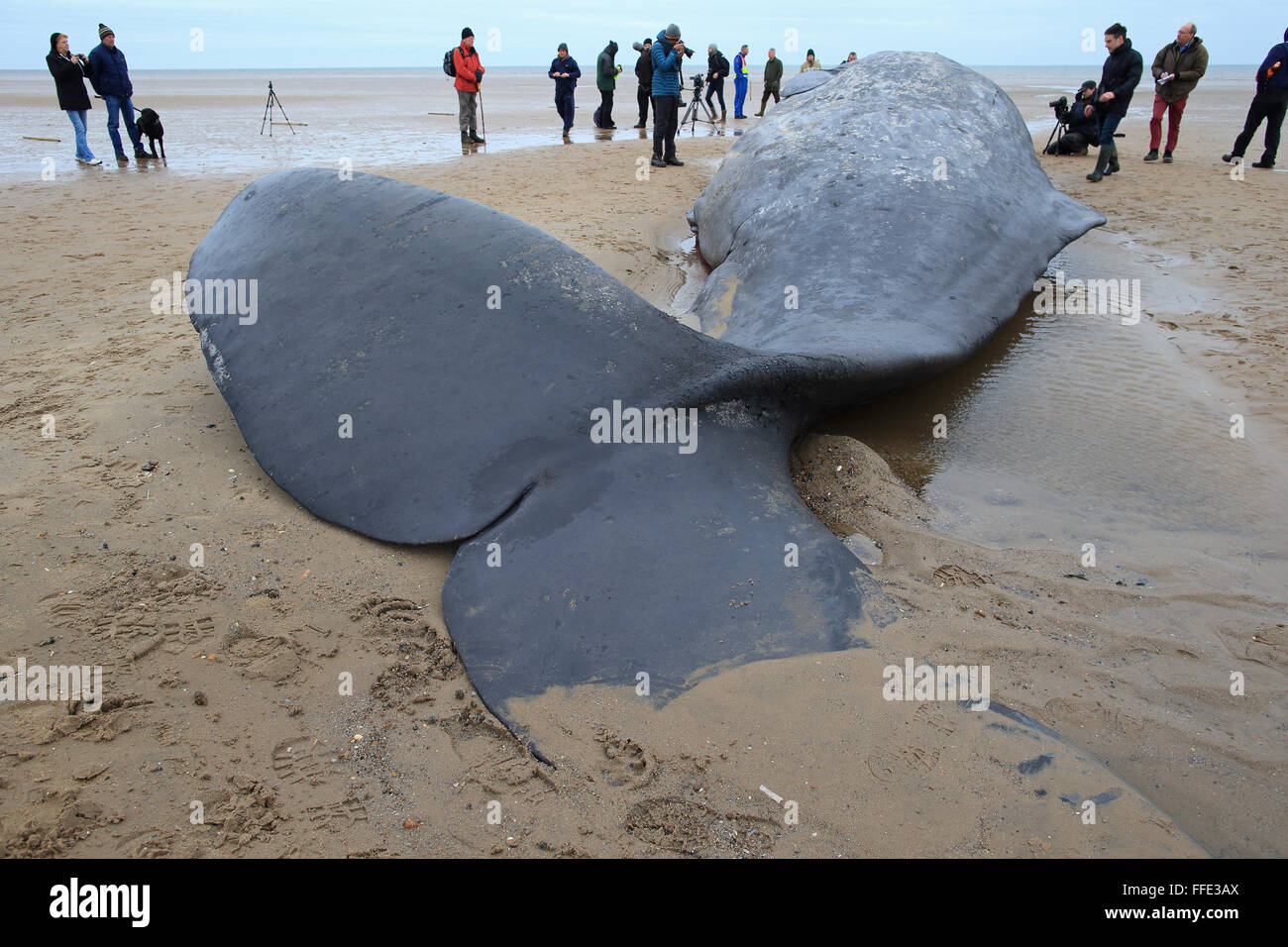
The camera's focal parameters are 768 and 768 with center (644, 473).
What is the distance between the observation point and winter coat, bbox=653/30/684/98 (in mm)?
12281

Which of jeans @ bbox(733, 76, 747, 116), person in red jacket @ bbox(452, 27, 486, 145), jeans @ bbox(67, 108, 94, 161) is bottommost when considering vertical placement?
jeans @ bbox(67, 108, 94, 161)

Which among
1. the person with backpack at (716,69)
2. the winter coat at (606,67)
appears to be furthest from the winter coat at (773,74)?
the winter coat at (606,67)

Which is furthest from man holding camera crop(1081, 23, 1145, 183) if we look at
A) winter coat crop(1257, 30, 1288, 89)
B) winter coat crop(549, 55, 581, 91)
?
winter coat crop(549, 55, 581, 91)

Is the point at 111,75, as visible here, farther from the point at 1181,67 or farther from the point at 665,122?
the point at 1181,67

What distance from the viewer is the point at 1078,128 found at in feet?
41.0

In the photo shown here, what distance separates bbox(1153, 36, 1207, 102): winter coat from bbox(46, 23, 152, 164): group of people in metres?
15.8

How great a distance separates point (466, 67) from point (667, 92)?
4881mm

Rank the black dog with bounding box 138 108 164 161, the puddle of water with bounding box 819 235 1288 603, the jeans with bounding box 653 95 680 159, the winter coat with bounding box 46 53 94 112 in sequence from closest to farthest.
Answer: the puddle of water with bounding box 819 235 1288 603 → the jeans with bounding box 653 95 680 159 → the winter coat with bounding box 46 53 94 112 → the black dog with bounding box 138 108 164 161

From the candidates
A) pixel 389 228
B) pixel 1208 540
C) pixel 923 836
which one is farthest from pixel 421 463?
pixel 1208 540

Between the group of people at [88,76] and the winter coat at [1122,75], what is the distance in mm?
14612

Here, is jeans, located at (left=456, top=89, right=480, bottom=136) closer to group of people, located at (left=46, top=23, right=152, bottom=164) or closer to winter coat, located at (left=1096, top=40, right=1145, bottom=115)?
group of people, located at (left=46, top=23, right=152, bottom=164)

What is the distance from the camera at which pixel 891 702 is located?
198cm

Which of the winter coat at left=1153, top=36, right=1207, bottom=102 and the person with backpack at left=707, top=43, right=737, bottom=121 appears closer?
the winter coat at left=1153, top=36, right=1207, bottom=102

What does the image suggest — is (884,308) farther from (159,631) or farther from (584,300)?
(159,631)
